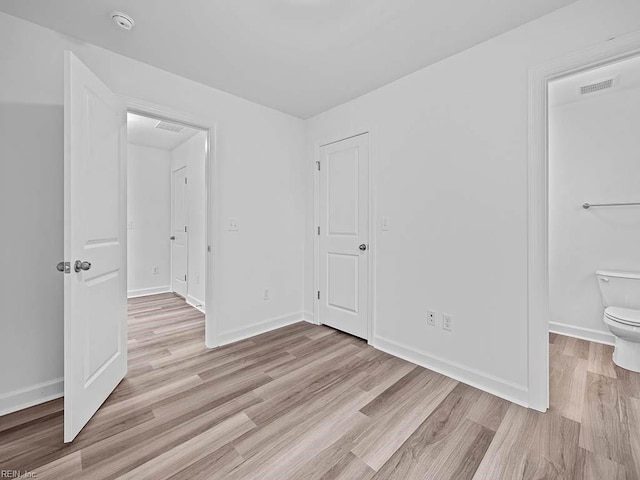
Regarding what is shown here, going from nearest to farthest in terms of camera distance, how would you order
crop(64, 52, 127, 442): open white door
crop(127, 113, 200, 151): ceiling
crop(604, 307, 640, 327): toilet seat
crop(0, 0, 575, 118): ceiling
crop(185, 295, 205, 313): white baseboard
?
crop(64, 52, 127, 442): open white door < crop(0, 0, 575, 118): ceiling < crop(604, 307, 640, 327): toilet seat < crop(127, 113, 200, 151): ceiling < crop(185, 295, 205, 313): white baseboard

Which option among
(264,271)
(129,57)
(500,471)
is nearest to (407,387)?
(500,471)

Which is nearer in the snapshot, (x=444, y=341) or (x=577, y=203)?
(x=444, y=341)

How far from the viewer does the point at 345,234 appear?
2.97m

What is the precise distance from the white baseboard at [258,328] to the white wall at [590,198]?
9.28 ft

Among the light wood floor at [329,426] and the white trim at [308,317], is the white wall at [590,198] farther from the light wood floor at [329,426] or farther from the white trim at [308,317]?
the white trim at [308,317]

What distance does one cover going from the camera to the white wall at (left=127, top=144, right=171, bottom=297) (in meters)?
4.60

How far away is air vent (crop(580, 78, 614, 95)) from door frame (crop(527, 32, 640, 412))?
142cm

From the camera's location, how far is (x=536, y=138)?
5.65 ft

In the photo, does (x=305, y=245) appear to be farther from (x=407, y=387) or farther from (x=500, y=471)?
(x=500, y=471)

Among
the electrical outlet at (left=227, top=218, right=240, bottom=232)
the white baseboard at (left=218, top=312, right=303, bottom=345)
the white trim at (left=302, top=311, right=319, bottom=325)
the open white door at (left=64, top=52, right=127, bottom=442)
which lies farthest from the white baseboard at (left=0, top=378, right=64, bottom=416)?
the white trim at (left=302, top=311, right=319, bottom=325)

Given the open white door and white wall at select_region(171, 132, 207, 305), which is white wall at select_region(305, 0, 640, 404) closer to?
the open white door

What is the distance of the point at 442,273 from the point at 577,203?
1919 mm

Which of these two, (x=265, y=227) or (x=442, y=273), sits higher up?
(x=265, y=227)

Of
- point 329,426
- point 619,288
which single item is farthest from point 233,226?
point 619,288
